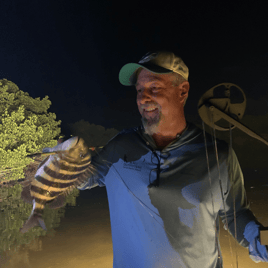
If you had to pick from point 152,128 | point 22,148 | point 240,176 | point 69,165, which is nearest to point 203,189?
point 240,176

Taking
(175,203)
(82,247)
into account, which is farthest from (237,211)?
(82,247)

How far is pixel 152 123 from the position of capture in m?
1.18

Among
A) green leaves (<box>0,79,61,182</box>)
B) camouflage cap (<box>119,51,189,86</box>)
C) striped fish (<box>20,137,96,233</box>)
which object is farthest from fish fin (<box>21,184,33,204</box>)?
green leaves (<box>0,79,61,182</box>)

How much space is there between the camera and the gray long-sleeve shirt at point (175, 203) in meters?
1.10

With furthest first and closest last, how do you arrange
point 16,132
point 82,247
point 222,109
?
point 16,132, point 82,247, point 222,109

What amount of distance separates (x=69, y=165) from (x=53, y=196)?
16 cm

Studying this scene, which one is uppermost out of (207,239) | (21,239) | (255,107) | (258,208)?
(207,239)

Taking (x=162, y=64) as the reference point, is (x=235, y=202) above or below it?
below

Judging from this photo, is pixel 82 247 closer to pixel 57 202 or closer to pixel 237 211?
pixel 57 202

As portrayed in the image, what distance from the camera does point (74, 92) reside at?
40.9 feet

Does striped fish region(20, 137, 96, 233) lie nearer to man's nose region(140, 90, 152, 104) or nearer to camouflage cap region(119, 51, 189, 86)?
man's nose region(140, 90, 152, 104)

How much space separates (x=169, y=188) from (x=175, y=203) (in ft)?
0.23

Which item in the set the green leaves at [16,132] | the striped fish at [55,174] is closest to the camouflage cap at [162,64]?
the striped fish at [55,174]

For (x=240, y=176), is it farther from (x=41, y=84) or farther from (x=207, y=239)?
(x=41, y=84)
